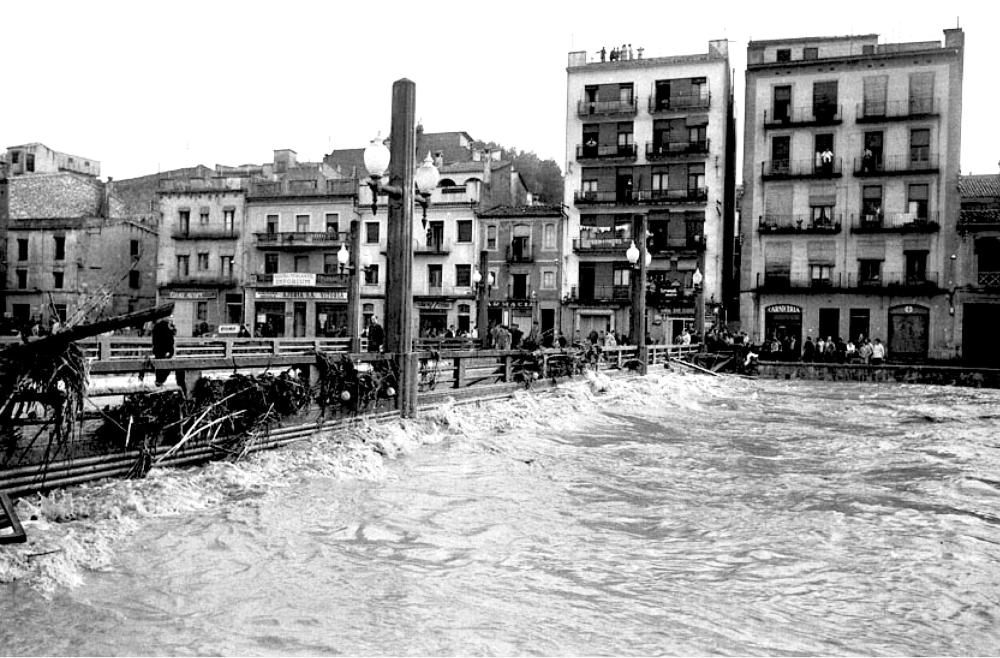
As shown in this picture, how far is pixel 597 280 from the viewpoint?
45.5m

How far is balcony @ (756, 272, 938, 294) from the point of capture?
3962cm

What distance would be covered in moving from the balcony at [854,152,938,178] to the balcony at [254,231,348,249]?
28.7 metres

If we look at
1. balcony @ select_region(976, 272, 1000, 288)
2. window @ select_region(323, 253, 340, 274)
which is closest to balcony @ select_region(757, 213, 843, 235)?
balcony @ select_region(976, 272, 1000, 288)

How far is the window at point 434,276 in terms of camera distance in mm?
47625

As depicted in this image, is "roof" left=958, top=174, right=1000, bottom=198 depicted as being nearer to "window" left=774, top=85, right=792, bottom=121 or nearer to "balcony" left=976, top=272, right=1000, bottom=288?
"balcony" left=976, top=272, right=1000, bottom=288

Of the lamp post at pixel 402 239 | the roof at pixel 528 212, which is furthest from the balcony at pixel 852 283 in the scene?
the lamp post at pixel 402 239

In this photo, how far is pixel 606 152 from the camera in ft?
153

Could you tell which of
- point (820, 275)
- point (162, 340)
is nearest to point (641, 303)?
point (162, 340)

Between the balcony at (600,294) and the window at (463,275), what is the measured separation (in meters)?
6.11

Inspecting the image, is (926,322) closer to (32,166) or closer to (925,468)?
(925,468)

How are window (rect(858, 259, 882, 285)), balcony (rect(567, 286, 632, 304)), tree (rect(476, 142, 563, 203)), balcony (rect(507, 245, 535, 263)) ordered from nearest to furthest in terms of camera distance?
window (rect(858, 259, 882, 285))
balcony (rect(567, 286, 632, 304))
balcony (rect(507, 245, 535, 263))
tree (rect(476, 142, 563, 203))

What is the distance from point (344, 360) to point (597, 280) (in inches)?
1438

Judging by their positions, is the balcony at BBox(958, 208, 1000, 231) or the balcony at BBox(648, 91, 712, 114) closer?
the balcony at BBox(958, 208, 1000, 231)

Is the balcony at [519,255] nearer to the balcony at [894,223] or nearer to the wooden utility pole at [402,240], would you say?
the balcony at [894,223]
